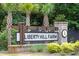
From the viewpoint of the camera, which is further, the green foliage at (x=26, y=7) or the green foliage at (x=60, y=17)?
the green foliage at (x=60, y=17)

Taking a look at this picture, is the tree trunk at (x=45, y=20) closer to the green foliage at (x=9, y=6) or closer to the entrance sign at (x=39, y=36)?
the entrance sign at (x=39, y=36)

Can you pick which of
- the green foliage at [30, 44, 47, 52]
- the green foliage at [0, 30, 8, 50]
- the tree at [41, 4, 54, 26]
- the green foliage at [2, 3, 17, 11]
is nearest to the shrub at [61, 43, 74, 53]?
the green foliage at [30, 44, 47, 52]

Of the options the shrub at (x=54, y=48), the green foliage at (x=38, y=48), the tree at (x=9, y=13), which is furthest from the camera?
the tree at (x=9, y=13)

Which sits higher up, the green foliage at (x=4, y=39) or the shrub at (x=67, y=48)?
the green foliage at (x=4, y=39)

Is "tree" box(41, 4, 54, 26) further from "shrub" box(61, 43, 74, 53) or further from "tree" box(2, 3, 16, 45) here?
"shrub" box(61, 43, 74, 53)

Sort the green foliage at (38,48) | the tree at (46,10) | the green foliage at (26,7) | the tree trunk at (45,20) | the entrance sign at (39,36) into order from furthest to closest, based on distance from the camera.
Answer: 1. the tree trunk at (45,20)
2. the tree at (46,10)
3. the green foliage at (26,7)
4. the entrance sign at (39,36)
5. the green foliage at (38,48)

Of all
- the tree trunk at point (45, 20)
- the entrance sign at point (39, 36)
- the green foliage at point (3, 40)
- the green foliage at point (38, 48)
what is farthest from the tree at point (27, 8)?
the green foliage at point (38, 48)

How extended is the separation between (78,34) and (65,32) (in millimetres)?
633

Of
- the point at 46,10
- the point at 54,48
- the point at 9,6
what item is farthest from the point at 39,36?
the point at 9,6

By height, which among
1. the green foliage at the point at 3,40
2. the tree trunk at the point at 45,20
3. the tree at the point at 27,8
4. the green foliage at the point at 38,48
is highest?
the tree at the point at 27,8

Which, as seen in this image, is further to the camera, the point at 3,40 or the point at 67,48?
the point at 3,40

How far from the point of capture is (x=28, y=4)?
10562 mm

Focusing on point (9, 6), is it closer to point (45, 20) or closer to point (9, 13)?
point (9, 13)

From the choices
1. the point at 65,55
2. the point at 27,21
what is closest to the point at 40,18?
the point at 27,21
